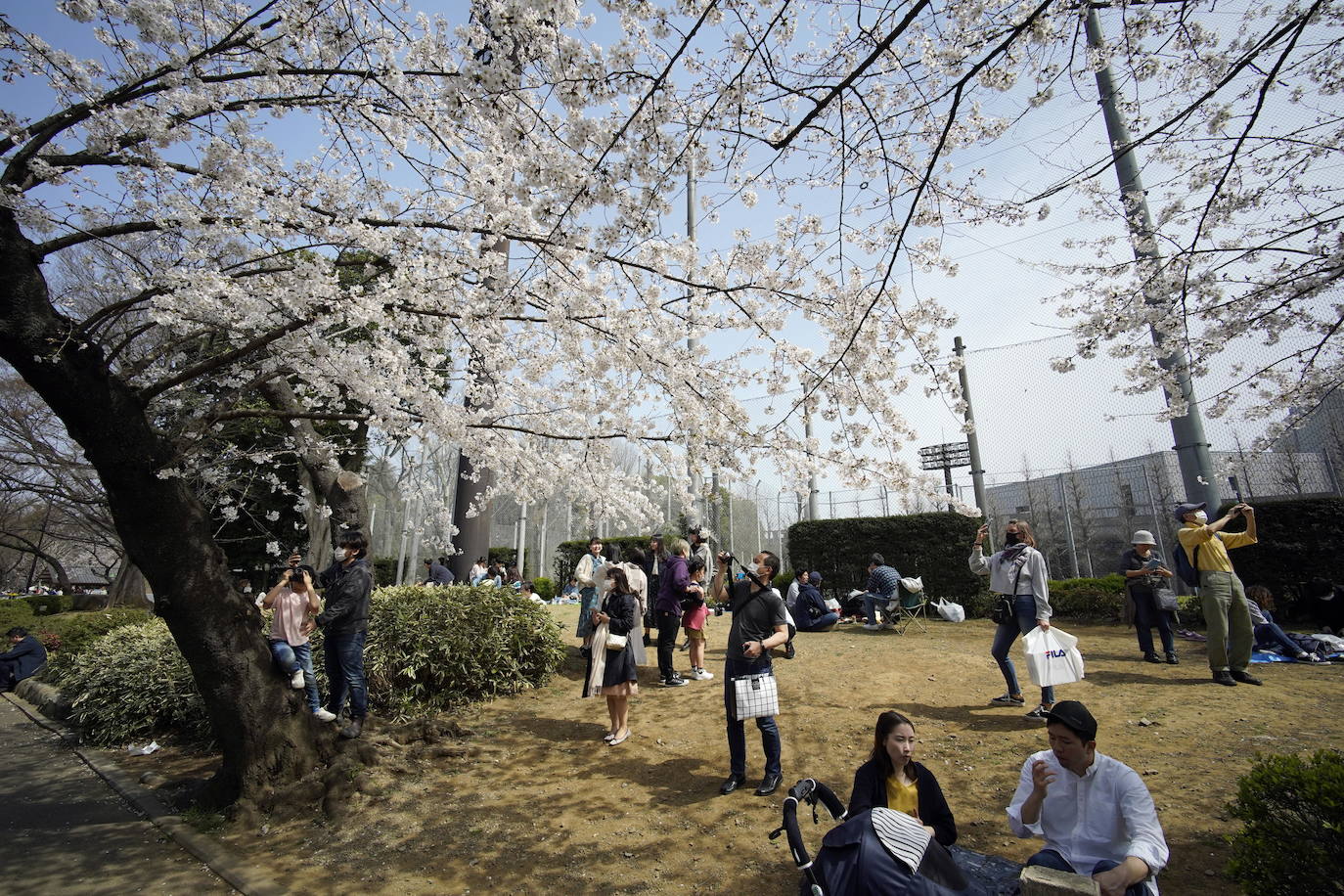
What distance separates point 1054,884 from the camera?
195cm

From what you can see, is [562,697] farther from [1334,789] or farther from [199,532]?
[1334,789]

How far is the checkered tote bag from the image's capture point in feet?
14.1

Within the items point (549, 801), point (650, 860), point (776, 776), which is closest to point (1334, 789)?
point (776, 776)

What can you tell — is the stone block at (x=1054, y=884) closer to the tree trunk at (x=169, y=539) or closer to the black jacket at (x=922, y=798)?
the black jacket at (x=922, y=798)

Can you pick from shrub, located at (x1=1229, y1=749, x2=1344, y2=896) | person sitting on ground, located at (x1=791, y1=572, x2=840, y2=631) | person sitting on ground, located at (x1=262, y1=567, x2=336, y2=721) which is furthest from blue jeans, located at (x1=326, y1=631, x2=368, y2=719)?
person sitting on ground, located at (x1=791, y1=572, x2=840, y2=631)

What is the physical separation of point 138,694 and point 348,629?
3.93m

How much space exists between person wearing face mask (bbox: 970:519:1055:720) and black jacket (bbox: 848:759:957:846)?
2998 millimetres

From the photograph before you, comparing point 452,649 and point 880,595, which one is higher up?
point 880,595

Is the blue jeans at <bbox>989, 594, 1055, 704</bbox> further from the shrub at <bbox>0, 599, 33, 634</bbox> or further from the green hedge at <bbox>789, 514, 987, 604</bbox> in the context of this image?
the shrub at <bbox>0, 599, 33, 634</bbox>

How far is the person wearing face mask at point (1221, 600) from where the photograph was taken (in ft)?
19.2

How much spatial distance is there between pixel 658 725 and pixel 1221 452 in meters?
9.75

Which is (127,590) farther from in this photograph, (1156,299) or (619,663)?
(1156,299)

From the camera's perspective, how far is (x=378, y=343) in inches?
244

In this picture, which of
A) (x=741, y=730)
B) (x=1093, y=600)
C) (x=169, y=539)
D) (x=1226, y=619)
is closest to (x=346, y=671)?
(x=169, y=539)
